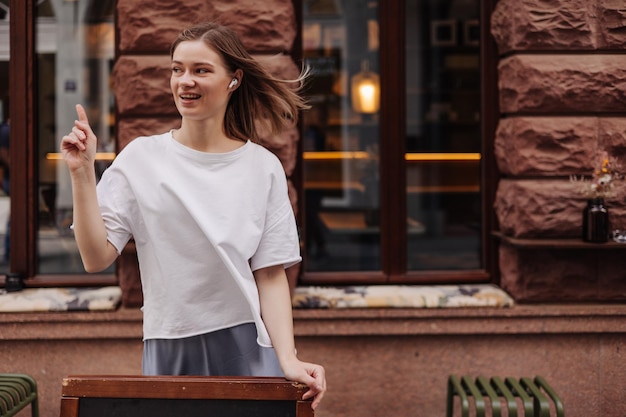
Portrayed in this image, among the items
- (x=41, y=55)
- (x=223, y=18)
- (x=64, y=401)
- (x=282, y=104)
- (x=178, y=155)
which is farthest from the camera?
(x=41, y=55)

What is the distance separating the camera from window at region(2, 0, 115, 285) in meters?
5.04

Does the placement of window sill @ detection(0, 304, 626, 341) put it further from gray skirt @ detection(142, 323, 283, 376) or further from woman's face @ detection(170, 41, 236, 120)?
woman's face @ detection(170, 41, 236, 120)

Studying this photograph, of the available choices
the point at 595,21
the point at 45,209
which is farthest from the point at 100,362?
the point at 595,21

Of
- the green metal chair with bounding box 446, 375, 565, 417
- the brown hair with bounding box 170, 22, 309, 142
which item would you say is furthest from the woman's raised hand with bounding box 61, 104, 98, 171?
the green metal chair with bounding box 446, 375, 565, 417

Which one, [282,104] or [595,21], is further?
[595,21]

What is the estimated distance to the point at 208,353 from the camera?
252 centimetres

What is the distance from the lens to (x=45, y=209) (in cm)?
515

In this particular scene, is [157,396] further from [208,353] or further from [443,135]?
[443,135]

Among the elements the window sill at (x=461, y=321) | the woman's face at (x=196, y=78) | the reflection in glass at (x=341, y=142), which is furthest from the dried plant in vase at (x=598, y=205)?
the woman's face at (x=196, y=78)

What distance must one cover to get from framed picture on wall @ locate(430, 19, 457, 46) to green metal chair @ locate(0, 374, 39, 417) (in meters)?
3.76

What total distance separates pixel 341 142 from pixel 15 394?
287 cm

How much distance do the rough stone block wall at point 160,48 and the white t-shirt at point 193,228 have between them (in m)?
2.26

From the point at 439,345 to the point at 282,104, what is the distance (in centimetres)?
255

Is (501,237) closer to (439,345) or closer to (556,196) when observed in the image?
(556,196)
